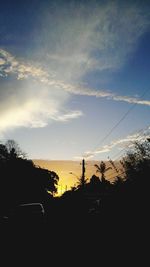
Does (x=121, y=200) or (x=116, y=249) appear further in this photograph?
(x=121, y=200)

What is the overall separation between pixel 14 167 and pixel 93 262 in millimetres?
51437

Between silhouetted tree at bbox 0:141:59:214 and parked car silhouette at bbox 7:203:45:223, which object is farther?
silhouetted tree at bbox 0:141:59:214

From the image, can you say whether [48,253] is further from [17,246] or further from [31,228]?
[31,228]

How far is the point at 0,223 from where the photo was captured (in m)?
11.8

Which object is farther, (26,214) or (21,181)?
(21,181)

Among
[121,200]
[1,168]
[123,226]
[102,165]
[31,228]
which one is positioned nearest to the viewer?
[31,228]

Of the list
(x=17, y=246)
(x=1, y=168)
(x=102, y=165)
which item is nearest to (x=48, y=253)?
(x=17, y=246)

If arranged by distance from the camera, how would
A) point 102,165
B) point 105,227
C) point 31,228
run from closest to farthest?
point 31,228 < point 105,227 < point 102,165

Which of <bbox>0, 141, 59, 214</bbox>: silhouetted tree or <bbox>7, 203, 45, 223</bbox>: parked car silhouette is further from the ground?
<bbox>0, 141, 59, 214</bbox>: silhouetted tree

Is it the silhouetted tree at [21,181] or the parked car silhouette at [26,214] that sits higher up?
the silhouetted tree at [21,181]

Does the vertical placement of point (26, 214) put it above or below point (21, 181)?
below

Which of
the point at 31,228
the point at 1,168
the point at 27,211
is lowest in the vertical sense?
the point at 31,228

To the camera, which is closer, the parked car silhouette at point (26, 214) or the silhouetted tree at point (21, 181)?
the parked car silhouette at point (26, 214)

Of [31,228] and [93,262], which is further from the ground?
[31,228]
